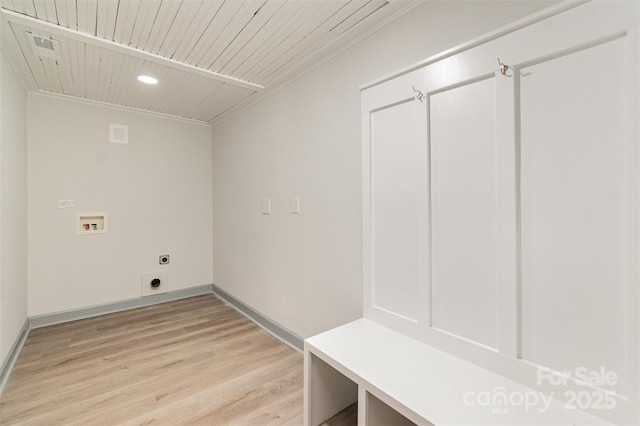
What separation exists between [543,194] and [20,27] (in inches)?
117

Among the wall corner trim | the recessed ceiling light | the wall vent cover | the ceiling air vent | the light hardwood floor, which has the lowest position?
the light hardwood floor

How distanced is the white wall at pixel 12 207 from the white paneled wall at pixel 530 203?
2663 millimetres

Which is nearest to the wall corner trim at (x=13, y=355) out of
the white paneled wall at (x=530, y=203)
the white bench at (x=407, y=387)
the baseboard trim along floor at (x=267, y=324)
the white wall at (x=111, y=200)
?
the white wall at (x=111, y=200)

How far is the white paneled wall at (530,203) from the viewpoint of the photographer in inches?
37.7

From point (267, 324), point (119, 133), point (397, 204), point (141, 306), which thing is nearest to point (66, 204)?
point (119, 133)

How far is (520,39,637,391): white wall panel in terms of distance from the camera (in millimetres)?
962

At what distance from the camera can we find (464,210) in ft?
4.41

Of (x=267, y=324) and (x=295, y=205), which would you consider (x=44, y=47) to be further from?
(x=267, y=324)

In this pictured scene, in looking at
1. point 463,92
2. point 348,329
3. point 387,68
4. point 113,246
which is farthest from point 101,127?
point 463,92

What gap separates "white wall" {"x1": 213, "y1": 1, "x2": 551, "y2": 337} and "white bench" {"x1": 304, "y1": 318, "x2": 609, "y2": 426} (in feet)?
1.33

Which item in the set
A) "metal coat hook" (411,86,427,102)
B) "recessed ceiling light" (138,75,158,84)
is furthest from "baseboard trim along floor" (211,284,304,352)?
"recessed ceiling light" (138,75,158,84)

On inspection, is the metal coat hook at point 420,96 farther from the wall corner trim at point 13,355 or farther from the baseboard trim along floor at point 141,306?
the wall corner trim at point 13,355

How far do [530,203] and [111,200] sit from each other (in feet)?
12.8

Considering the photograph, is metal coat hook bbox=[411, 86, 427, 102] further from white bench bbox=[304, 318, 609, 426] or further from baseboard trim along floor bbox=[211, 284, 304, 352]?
baseboard trim along floor bbox=[211, 284, 304, 352]
